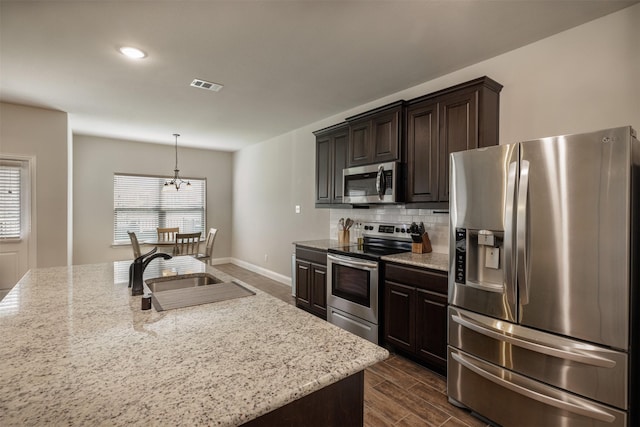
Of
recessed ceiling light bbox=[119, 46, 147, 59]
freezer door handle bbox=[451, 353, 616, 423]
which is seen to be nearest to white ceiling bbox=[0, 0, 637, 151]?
recessed ceiling light bbox=[119, 46, 147, 59]

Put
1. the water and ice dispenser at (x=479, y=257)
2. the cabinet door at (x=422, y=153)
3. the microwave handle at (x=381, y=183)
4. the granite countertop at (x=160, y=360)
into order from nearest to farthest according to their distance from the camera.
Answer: the granite countertop at (x=160, y=360) → the water and ice dispenser at (x=479, y=257) → the cabinet door at (x=422, y=153) → the microwave handle at (x=381, y=183)

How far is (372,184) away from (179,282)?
6.63ft

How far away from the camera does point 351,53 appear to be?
8.50ft

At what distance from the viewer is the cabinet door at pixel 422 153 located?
2.74m

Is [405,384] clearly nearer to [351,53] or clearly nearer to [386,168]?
[386,168]

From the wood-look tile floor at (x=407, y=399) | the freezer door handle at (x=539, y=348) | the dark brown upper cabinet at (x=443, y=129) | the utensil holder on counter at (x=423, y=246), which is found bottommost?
the wood-look tile floor at (x=407, y=399)

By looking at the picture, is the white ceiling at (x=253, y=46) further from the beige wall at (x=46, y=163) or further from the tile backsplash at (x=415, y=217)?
the tile backsplash at (x=415, y=217)

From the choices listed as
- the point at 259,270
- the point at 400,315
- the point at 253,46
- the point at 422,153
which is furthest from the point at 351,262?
the point at 259,270

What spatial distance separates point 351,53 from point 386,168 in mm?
1074

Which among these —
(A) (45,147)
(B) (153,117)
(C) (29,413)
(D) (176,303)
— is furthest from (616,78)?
(A) (45,147)

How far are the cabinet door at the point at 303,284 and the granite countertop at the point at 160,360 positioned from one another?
89.0 inches

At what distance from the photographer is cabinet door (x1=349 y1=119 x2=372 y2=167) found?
3311mm

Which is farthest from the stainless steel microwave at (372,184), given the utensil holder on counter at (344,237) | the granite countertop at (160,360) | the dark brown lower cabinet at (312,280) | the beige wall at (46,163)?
the beige wall at (46,163)

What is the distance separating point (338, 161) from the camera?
12.3 ft
